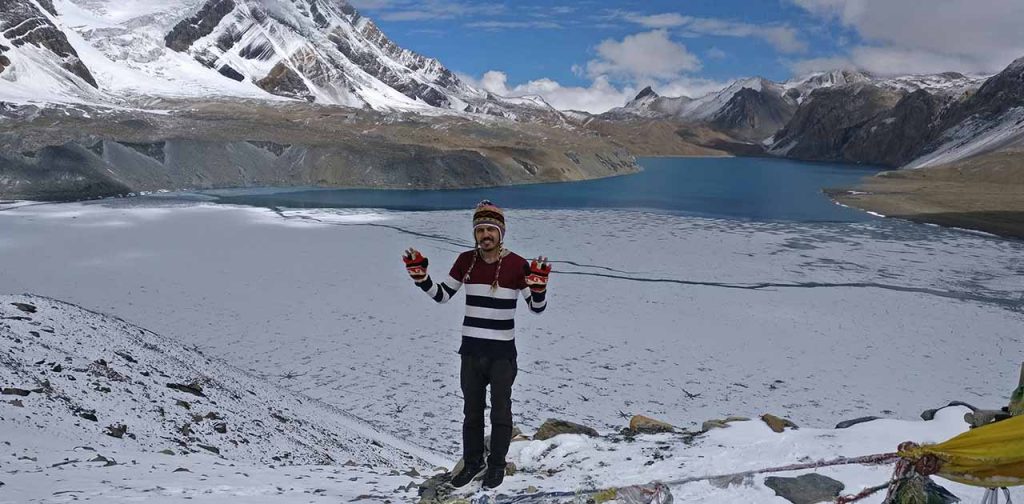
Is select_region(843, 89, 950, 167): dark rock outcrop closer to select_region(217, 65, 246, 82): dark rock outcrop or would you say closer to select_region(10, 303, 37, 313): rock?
select_region(217, 65, 246, 82): dark rock outcrop

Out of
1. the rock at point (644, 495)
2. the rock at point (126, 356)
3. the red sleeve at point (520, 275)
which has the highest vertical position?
the red sleeve at point (520, 275)

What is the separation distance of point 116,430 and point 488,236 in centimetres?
449

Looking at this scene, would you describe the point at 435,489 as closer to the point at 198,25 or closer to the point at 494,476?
the point at 494,476

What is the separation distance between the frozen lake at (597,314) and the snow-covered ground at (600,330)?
0.07 metres

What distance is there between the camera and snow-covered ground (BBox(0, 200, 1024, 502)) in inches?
252

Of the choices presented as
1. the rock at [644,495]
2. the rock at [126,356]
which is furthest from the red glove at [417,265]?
the rock at [126,356]

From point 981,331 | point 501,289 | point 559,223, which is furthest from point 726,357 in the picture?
point 559,223

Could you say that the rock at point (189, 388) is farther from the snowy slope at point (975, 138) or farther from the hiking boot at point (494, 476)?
the snowy slope at point (975, 138)

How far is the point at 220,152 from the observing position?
181ft

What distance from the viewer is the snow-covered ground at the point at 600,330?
21.0 ft

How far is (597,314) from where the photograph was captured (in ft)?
53.6

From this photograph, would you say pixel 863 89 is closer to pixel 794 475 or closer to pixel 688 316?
pixel 688 316

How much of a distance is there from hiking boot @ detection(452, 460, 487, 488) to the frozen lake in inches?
164

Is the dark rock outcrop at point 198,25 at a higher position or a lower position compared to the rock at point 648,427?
higher
